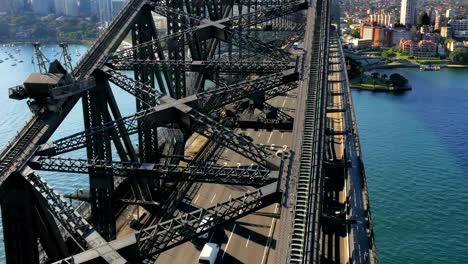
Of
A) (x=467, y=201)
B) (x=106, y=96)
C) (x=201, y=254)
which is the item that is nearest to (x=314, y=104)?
(x=201, y=254)

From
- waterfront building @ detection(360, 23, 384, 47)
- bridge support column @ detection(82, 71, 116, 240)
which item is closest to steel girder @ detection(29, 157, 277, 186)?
bridge support column @ detection(82, 71, 116, 240)

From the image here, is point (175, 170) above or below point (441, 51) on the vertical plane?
above

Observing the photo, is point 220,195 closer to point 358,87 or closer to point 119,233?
point 119,233

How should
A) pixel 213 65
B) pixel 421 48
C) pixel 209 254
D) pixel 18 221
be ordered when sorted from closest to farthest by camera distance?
pixel 18 221 < pixel 209 254 < pixel 213 65 < pixel 421 48

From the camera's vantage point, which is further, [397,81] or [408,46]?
[408,46]

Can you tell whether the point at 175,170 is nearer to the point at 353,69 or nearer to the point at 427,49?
the point at 353,69

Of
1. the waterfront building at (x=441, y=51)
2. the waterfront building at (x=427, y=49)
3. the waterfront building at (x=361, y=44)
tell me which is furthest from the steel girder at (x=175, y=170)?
the waterfront building at (x=361, y=44)

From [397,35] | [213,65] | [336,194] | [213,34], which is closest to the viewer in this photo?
[213,65]

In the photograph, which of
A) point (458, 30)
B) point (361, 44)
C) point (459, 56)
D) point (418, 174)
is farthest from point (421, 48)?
point (418, 174)
